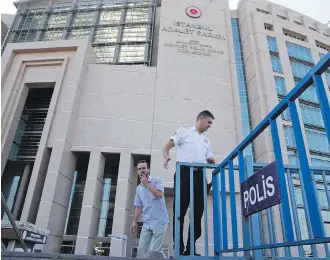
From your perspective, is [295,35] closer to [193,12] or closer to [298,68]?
[298,68]

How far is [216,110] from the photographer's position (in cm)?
1841

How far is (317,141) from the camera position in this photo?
71.7 ft

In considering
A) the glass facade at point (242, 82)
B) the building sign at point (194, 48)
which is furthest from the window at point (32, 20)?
the glass facade at point (242, 82)

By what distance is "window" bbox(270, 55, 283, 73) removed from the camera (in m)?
24.0

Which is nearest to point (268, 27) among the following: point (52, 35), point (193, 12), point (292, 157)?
point (193, 12)

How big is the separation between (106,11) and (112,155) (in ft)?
52.7

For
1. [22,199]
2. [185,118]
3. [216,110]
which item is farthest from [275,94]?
[22,199]

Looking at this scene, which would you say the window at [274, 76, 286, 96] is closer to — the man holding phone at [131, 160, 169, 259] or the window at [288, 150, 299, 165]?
the window at [288, 150, 299, 165]

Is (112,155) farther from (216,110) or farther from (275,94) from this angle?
(275,94)

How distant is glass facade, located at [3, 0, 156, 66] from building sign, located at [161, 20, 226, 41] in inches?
106

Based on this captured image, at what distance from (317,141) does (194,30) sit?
13.0m

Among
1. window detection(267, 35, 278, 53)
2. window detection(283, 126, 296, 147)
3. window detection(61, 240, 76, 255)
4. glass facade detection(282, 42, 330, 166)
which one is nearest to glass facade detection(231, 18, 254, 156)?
window detection(267, 35, 278, 53)

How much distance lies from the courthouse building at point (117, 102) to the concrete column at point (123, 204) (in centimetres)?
6

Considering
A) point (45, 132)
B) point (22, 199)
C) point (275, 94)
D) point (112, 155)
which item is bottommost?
point (22, 199)
